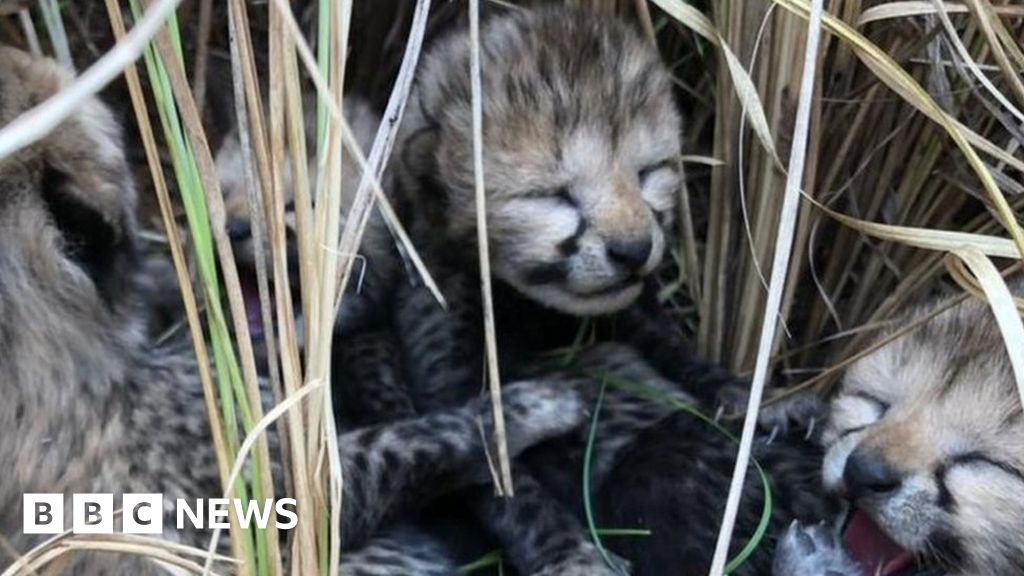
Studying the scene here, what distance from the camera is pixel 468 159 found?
2398mm

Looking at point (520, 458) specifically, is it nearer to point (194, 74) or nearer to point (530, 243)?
point (530, 243)

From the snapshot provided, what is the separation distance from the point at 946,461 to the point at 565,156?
645mm

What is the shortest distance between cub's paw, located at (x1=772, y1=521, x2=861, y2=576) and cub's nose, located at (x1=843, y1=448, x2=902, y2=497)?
139 mm

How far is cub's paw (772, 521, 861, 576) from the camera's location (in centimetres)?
212

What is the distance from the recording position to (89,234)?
76.4 inches

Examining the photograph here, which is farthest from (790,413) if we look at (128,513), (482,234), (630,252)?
(128,513)

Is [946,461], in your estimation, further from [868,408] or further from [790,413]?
[790,413]

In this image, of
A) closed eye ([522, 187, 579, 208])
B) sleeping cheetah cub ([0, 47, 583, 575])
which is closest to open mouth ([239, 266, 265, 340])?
sleeping cheetah cub ([0, 47, 583, 575])

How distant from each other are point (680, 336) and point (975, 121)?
1.80 ft

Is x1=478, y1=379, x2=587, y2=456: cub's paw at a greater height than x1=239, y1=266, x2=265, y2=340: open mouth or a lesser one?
lesser

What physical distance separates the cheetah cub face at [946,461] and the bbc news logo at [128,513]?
0.67m

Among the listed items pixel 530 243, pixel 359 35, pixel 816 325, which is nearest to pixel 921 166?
pixel 816 325

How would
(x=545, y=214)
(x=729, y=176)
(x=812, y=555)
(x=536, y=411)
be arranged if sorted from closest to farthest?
(x=812, y=555)
(x=545, y=214)
(x=536, y=411)
(x=729, y=176)

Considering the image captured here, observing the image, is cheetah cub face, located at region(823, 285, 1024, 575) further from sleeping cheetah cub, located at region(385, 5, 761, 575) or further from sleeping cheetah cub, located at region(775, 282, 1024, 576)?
sleeping cheetah cub, located at region(385, 5, 761, 575)
